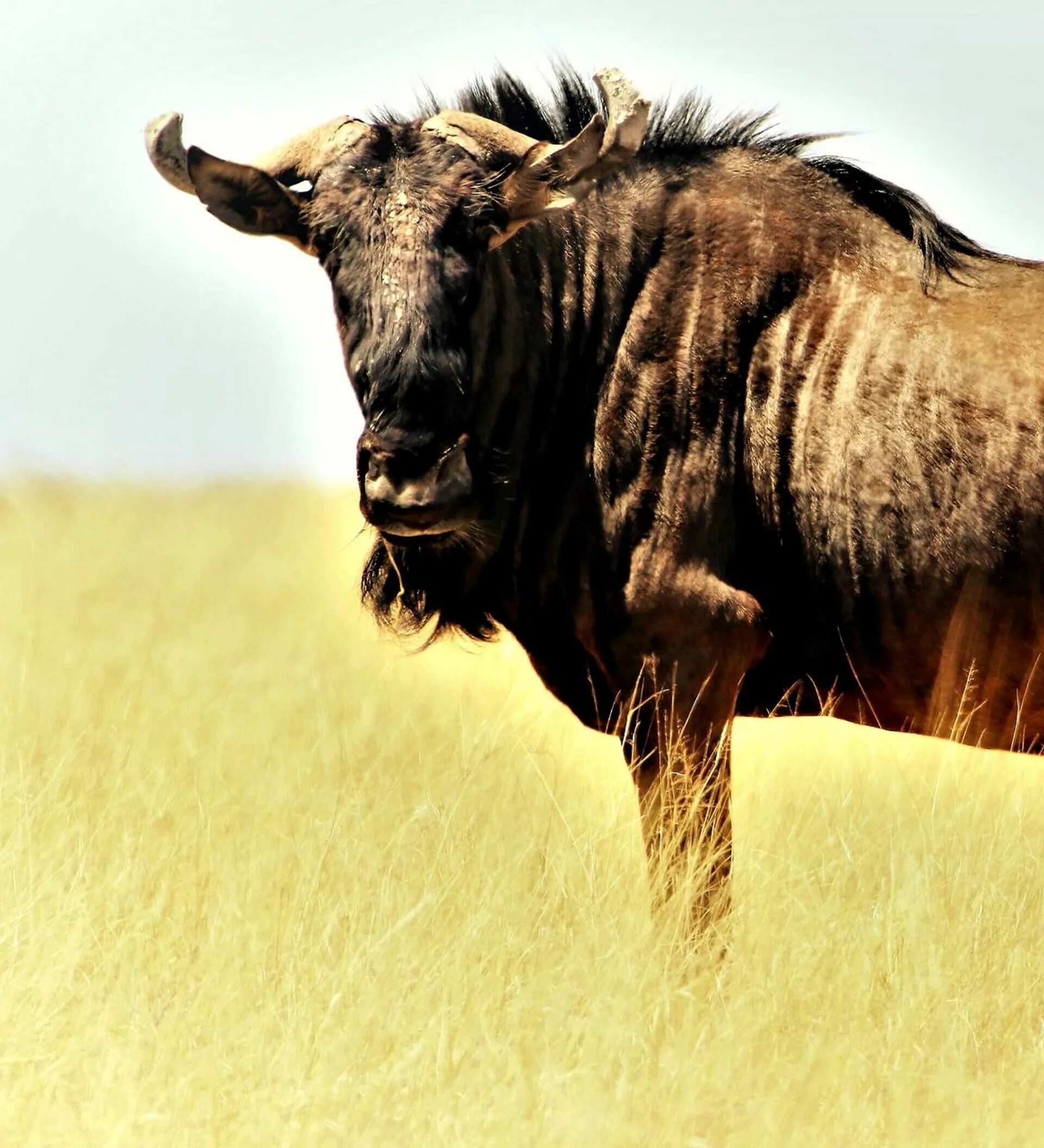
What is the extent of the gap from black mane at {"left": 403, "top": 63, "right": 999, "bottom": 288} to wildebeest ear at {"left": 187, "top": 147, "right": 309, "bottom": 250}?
0.85m

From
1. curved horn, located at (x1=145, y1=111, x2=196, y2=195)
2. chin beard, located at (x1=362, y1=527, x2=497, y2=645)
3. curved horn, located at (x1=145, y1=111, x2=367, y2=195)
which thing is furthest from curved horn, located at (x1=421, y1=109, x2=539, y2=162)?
chin beard, located at (x1=362, y1=527, x2=497, y2=645)

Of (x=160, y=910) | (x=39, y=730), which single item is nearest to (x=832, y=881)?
(x=160, y=910)

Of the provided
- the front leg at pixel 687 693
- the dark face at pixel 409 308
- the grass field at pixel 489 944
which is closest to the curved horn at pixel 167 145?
the dark face at pixel 409 308

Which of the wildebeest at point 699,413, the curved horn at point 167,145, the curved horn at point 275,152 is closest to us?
the wildebeest at point 699,413

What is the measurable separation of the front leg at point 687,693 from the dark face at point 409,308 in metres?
0.70

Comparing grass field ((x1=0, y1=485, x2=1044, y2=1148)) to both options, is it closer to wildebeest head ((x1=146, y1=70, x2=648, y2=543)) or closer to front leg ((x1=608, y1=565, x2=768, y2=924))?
front leg ((x1=608, y1=565, x2=768, y2=924))

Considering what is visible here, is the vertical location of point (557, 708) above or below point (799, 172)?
below

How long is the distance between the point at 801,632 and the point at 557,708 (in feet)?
6.21

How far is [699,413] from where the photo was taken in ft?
17.0

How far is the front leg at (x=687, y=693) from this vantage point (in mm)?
4996

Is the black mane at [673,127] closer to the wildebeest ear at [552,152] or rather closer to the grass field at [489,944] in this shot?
the wildebeest ear at [552,152]

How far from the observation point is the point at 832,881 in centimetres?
518

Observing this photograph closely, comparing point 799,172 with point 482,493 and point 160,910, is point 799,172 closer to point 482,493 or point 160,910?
point 482,493

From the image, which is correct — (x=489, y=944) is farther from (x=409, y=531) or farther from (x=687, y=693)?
(x=409, y=531)
